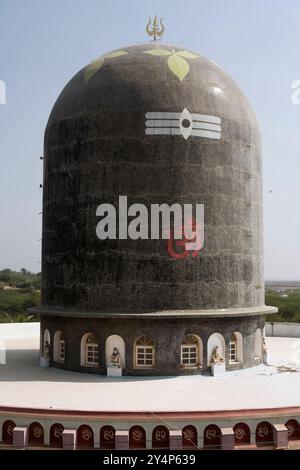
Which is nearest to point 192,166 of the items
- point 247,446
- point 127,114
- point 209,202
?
point 209,202

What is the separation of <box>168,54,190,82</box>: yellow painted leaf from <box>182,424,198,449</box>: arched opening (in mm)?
13459

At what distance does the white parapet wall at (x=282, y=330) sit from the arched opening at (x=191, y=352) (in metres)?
14.6

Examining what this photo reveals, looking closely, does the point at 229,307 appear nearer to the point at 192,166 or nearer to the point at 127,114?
the point at 192,166

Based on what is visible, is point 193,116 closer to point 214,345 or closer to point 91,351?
point 214,345

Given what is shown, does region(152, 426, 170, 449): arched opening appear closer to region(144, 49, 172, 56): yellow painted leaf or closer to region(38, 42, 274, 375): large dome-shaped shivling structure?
region(38, 42, 274, 375): large dome-shaped shivling structure

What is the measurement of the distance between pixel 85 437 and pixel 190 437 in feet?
9.36

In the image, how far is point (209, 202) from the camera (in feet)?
70.5

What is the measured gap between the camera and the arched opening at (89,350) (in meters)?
20.9

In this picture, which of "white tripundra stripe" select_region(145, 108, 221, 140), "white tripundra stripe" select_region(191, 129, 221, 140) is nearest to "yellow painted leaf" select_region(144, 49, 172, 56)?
"white tripundra stripe" select_region(145, 108, 221, 140)

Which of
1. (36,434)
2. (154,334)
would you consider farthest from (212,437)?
(154,334)

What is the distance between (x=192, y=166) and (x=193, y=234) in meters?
2.65

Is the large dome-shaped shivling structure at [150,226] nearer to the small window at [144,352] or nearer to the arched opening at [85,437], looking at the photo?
the small window at [144,352]

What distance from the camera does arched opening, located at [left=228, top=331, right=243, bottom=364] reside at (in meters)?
21.6

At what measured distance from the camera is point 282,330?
34125 mm
